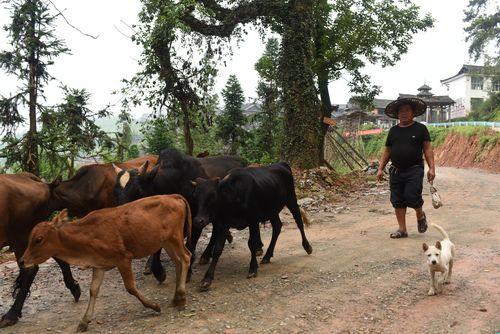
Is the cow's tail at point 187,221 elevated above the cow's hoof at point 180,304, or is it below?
above

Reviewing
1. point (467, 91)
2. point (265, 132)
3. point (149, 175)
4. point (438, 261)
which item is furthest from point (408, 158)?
point (467, 91)

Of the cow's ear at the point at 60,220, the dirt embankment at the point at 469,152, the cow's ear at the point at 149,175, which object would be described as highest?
the cow's ear at the point at 149,175

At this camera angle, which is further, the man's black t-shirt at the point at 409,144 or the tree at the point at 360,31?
the tree at the point at 360,31

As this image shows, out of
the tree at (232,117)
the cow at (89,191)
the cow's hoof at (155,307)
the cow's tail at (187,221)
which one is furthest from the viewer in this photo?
the tree at (232,117)

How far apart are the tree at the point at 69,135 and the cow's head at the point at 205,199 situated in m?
5.29

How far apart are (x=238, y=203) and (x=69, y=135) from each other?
621 centimetres

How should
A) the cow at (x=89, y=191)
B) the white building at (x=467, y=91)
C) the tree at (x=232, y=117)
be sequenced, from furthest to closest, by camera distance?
the white building at (x=467, y=91) < the tree at (x=232, y=117) < the cow at (x=89, y=191)

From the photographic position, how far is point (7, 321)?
495cm

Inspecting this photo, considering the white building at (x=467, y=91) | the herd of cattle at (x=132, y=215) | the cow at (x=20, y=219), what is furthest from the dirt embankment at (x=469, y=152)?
the white building at (x=467, y=91)

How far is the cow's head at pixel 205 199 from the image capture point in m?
5.74

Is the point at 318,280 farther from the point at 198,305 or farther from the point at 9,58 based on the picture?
the point at 9,58

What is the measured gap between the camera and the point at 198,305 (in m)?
5.15

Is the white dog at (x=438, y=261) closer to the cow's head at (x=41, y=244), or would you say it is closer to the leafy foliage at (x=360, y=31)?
the cow's head at (x=41, y=244)

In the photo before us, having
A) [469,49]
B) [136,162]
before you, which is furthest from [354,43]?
[469,49]
